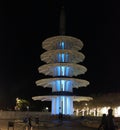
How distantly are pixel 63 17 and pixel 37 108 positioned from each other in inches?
1688

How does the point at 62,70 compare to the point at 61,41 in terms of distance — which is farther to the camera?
the point at 61,41

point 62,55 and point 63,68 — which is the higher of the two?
point 62,55

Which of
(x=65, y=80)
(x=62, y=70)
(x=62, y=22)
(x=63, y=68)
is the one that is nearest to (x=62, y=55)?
(x=63, y=68)

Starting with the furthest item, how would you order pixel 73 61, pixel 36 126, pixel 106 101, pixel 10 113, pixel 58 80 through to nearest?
pixel 106 101
pixel 73 61
pixel 58 80
pixel 10 113
pixel 36 126

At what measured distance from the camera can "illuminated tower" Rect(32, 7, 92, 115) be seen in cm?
7356

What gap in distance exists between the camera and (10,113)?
67.9m

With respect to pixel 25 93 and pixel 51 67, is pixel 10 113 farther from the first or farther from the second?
pixel 25 93

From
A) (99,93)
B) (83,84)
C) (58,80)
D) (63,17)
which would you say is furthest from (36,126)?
(99,93)

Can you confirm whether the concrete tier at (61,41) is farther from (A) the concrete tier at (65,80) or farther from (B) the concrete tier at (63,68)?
(A) the concrete tier at (65,80)

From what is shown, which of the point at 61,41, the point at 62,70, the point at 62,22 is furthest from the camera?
the point at 62,22

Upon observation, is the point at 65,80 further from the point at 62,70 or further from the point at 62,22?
the point at 62,22

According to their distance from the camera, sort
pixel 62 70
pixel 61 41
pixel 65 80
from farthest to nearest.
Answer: pixel 61 41 → pixel 62 70 → pixel 65 80

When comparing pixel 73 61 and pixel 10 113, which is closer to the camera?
pixel 10 113

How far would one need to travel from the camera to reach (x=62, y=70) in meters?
75.8
